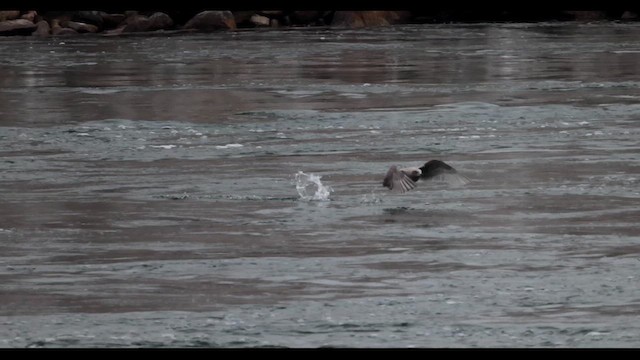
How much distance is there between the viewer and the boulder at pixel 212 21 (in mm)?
37094

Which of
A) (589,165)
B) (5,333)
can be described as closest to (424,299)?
(5,333)

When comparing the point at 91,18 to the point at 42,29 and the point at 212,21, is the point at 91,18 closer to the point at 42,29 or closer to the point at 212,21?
the point at 42,29

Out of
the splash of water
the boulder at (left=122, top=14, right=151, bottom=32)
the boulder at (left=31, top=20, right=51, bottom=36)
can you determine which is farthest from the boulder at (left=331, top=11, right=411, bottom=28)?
the splash of water

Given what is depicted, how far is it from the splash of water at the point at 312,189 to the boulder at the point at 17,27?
81.3 feet

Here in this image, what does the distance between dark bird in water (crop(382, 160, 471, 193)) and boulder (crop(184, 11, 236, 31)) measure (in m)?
25.1

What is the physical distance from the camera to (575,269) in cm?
926

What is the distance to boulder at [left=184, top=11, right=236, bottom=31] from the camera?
3709 centimetres

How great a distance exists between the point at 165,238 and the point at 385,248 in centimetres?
148

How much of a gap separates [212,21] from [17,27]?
170 inches

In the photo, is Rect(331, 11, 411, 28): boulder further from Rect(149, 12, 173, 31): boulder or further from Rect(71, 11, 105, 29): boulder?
Result: Rect(71, 11, 105, 29): boulder

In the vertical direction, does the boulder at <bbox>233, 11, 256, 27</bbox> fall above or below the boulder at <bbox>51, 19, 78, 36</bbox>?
above

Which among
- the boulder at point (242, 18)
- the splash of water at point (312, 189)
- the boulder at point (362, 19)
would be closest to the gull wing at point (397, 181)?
the splash of water at point (312, 189)

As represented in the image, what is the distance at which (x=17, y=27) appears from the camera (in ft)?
121
